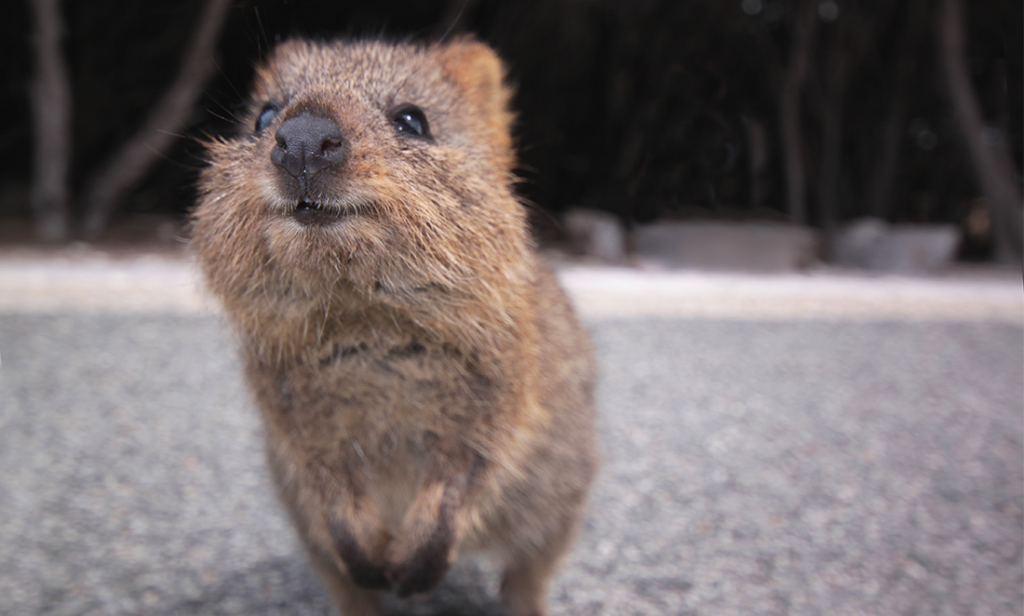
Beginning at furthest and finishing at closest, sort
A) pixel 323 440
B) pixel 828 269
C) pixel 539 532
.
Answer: pixel 828 269 → pixel 539 532 → pixel 323 440

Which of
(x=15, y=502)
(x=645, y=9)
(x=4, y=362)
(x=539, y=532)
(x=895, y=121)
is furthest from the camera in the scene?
(x=895, y=121)

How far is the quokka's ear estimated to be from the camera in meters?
1.80

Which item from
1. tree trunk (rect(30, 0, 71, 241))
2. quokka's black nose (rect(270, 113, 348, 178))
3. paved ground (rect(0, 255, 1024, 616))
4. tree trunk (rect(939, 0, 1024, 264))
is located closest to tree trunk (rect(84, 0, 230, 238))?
tree trunk (rect(30, 0, 71, 241))

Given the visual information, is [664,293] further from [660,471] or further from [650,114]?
[650,114]

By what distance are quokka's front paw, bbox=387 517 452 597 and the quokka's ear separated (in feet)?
2.98

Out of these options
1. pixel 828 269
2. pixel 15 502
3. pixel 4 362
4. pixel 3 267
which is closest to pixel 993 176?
pixel 828 269

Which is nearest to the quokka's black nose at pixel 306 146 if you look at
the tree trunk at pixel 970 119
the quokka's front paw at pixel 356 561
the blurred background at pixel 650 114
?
the blurred background at pixel 650 114

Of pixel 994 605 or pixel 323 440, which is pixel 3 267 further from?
pixel 994 605

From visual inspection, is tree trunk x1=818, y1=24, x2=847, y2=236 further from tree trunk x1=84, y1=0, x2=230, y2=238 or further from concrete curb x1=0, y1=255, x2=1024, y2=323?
tree trunk x1=84, y1=0, x2=230, y2=238

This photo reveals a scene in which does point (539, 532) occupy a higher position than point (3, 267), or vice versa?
point (539, 532)

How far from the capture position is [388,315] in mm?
1357

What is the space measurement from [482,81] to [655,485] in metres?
1.71

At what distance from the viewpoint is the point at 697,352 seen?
4.71 metres

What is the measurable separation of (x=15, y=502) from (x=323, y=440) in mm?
1781
